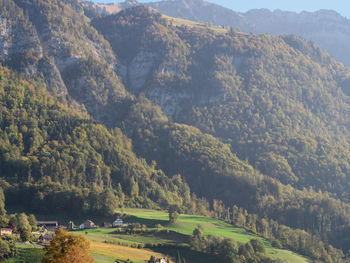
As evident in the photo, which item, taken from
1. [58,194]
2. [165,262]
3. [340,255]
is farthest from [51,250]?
[340,255]

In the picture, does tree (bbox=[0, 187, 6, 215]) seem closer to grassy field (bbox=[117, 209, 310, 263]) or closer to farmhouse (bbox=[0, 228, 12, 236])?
grassy field (bbox=[117, 209, 310, 263])

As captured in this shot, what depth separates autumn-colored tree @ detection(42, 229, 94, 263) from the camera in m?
77.3

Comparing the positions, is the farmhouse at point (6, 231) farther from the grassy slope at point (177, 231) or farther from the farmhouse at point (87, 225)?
the farmhouse at point (87, 225)

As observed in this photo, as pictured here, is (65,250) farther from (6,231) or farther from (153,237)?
(153,237)

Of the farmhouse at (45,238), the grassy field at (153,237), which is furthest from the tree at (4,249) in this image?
the farmhouse at (45,238)

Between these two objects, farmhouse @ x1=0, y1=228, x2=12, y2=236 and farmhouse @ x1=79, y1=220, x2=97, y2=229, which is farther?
farmhouse @ x1=79, y1=220, x2=97, y2=229

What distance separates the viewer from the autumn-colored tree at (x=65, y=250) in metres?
77.3

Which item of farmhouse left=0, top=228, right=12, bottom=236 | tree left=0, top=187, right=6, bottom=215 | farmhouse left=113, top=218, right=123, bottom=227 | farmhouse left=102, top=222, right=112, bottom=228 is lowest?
tree left=0, top=187, right=6, bottom=215

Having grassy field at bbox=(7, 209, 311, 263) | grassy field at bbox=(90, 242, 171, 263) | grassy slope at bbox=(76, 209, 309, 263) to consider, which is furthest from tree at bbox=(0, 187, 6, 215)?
grassy field at bbox=(90, 242, 171, 263)

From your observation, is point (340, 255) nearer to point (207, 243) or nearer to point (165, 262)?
point (207, 243)

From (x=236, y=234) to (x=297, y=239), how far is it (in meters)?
23.0

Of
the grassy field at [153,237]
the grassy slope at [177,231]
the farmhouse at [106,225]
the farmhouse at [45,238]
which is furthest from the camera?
the farmhouse at [106,225]

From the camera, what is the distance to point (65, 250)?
254 feet

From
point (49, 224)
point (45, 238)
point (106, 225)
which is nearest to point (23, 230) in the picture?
point (45, 238)
